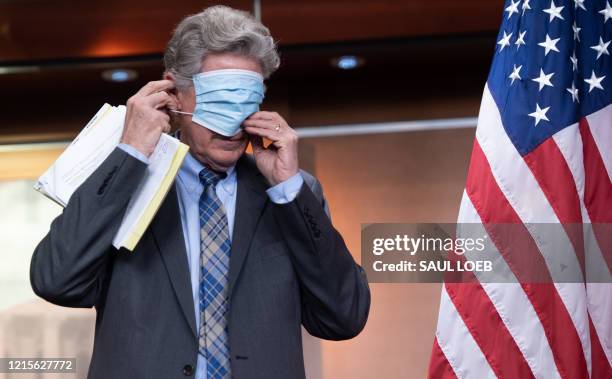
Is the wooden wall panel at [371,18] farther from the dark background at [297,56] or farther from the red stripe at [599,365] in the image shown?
the red stripe at [599,365]

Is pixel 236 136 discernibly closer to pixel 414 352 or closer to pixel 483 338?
pixel 483 338

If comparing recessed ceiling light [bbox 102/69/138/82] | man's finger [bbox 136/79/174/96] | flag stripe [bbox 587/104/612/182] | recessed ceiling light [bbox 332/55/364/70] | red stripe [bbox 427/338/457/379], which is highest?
recessed ceiling light [bbox 332/55/364/70]

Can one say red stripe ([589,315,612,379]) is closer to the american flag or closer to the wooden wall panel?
the american flag

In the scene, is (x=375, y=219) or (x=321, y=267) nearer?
(x=321, y=267)

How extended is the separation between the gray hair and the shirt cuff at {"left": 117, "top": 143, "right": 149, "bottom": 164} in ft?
0.77

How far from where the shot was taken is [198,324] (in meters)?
1.78

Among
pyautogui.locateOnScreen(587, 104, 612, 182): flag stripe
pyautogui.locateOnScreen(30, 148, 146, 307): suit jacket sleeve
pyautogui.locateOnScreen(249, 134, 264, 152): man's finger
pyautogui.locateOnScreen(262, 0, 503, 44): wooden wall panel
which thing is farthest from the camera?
pyautogui.locateOnScreen(262, 0, 503, 44): wooden wall panel

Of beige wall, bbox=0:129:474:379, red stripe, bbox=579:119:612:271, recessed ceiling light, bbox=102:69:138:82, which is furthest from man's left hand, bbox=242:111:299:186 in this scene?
recessed ceiling light, bbox=102:69:138:82

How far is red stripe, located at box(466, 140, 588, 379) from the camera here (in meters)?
2.51

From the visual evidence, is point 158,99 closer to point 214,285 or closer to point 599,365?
point 214,285

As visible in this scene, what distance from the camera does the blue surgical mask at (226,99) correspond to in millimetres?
1890

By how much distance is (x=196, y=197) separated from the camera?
1.92 meters

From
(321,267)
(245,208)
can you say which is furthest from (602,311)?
(245,208)

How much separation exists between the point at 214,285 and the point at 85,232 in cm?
27
